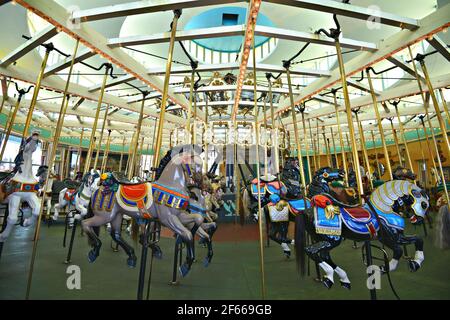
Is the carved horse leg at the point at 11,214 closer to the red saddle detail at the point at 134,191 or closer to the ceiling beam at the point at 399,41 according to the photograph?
the red saddle detail at the point at 134,191

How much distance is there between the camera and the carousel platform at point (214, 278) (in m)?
2.49

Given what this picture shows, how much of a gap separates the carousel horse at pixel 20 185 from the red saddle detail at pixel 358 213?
14.8 ft

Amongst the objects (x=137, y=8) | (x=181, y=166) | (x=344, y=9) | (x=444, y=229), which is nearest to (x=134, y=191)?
(x=181, y=166)

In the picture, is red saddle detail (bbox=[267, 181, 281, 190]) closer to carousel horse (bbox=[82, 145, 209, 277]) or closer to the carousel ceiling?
the carousel ceiling

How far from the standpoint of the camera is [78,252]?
419 cm

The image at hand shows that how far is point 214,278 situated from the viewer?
2.99 meters

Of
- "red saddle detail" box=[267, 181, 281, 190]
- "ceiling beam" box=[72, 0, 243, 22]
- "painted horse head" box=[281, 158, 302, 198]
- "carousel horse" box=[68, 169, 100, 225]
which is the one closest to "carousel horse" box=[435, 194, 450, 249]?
"painted horse head" box=[281, 158, 302, 198]

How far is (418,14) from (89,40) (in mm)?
7395

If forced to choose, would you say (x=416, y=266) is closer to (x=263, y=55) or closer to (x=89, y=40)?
(x=89, y=40)

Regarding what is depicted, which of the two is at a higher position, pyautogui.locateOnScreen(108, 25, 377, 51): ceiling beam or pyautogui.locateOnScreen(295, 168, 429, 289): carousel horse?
pyautogui.locateOnScreen(108, 25, 377, 51): ceiling beam

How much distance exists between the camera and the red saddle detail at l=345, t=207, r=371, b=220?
2.34 metres

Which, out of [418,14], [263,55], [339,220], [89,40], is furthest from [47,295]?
[263,55]

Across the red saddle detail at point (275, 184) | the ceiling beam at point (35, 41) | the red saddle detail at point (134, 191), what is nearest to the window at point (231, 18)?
the ceiling beam at point (35, 41)

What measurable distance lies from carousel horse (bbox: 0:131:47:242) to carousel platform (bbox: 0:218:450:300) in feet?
2.69
